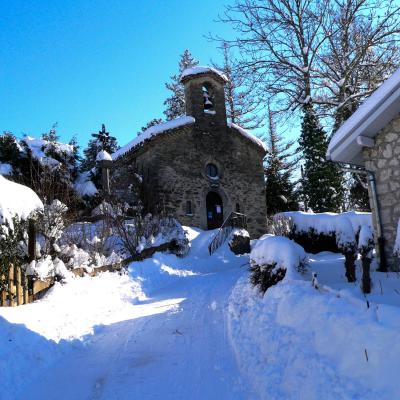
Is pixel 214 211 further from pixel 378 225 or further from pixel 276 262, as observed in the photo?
pixel 276 262

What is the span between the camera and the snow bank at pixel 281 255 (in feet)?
21.8

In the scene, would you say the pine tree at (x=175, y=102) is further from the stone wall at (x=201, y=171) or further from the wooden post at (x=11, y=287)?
the wooden post at (x=11, y=287)

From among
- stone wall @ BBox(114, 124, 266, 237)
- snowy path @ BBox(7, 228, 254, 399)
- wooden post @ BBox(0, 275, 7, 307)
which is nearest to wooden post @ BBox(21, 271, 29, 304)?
wooden post @ BBox(0, 275, 7, 307)

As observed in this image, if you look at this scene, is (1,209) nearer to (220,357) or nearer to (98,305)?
(98,305)

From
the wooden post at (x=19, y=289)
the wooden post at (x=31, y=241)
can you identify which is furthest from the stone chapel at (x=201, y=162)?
the wooden post at (x=19, y=289)

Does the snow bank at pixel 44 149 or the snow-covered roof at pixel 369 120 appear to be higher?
the snow bank at pixel 44 149

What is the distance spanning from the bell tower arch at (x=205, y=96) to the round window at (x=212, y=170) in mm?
2134

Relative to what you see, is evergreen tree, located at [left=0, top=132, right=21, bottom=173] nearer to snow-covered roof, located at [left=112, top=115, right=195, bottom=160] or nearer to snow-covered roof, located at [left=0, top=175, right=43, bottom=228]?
snow-covered roof, located at [left=112, top=115, right=195, bottom=160]

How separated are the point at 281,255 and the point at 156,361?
2.96m

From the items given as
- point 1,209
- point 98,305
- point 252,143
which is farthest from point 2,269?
point 252,143

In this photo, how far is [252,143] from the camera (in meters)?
24.7

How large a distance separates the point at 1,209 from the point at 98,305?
2.81m

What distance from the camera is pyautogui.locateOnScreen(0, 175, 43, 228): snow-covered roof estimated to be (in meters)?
6.45

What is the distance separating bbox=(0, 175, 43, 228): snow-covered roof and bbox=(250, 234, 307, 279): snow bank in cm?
421
